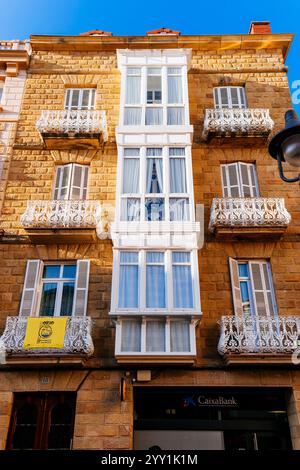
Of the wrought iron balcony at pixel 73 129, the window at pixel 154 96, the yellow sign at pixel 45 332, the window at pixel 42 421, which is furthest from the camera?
the window at pixel 154 96

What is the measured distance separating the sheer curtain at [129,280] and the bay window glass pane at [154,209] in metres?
1.23

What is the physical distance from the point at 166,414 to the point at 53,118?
10039 millimetres

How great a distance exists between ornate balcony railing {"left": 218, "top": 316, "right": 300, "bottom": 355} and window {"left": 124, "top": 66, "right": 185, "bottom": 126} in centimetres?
686

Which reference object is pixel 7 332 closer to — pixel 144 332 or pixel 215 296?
pixel 144 332

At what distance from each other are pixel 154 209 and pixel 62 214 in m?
2.76

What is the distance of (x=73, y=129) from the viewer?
1382 cm

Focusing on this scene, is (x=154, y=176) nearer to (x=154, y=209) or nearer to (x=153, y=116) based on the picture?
(x=154, y=209)

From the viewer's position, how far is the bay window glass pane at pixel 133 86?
14.4 meters

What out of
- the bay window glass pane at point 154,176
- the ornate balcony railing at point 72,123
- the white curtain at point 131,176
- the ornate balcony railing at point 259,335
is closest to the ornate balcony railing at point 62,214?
the white curtain at point 131,176

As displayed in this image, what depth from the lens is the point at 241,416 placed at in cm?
1064

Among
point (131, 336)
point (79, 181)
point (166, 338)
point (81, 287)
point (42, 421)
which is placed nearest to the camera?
point (42, 421)

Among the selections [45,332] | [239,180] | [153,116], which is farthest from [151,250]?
[153,116]

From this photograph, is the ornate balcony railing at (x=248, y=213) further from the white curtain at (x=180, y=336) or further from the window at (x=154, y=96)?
the window at (x=154, y=96)

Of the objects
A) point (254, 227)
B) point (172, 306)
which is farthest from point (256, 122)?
point (172, 306)
